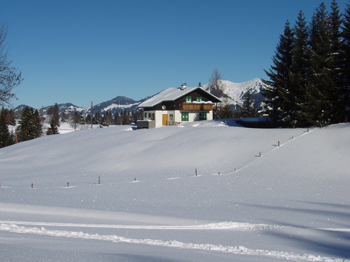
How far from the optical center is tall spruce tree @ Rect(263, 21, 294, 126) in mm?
38844

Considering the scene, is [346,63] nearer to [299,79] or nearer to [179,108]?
[299,79]

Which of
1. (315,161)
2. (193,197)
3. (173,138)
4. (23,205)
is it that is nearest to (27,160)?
(173,138)

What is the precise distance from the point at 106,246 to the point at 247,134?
101 feet

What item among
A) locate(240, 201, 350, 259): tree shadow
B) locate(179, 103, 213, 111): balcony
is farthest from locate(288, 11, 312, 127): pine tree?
locate(240, 201, 350, 259): tree shadow

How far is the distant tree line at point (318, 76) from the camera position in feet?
112

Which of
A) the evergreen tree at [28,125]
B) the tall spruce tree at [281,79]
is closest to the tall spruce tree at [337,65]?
the tall spruce tree at [281,79]

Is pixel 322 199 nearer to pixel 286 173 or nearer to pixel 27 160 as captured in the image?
pixel 286 173

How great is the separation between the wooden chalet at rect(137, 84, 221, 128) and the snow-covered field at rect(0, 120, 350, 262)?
433 inches

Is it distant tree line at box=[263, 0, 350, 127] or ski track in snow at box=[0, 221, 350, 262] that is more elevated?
distant tree line at box=[263, 0, 350, 127]

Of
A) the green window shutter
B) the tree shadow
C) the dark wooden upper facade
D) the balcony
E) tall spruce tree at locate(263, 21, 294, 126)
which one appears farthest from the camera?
the green window shutter

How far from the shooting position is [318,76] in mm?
34281

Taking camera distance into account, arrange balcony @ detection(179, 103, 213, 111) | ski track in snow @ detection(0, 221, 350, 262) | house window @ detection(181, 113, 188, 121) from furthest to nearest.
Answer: house window @ detection(181, 113, 188, 121)
balcony @ detection(179, 103, 213, 111)
ski track in snow @ detection(0, 221, 350, 262)

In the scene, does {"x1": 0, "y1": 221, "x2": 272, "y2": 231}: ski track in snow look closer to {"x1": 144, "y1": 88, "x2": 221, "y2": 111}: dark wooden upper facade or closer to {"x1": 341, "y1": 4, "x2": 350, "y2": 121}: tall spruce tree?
{"x1": 341, "y1": 4, "x2": 350, "y2": 121}: tall spruce tree

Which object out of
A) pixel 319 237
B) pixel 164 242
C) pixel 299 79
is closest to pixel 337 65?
pixel 299 79
